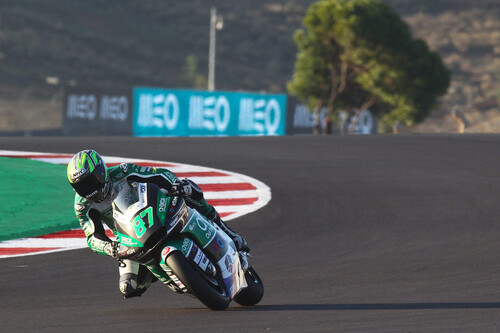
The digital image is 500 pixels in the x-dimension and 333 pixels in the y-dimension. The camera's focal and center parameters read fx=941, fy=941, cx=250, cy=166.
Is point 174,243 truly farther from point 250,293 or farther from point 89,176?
point 250,293

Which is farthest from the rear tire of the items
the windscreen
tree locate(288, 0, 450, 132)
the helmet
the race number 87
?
tree locate(288, 0, 450, 132)

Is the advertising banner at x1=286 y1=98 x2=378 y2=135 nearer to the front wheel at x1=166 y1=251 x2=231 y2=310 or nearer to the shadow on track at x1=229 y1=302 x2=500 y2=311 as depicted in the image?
the shadow on track at x1=229 y1=302 x2=500 y2=311

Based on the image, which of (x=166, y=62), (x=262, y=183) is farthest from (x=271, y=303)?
(x=166, y=62)

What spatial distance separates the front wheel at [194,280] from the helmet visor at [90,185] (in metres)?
0.77

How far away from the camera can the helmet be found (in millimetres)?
6965

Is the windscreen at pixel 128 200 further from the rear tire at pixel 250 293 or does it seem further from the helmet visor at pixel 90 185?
the rear tire at pixel 250 293

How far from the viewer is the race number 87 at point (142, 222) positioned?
6969 mm

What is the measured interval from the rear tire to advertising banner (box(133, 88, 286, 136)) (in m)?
23.5

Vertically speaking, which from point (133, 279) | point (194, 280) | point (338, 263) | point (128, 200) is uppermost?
point (128, 200)

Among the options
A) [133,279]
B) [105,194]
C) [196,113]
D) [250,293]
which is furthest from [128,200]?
[196,113]

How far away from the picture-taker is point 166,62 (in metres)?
86.9

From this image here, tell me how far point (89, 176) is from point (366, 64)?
33373 mm

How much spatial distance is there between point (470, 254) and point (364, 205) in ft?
11.9

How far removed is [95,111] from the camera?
33500 mm
